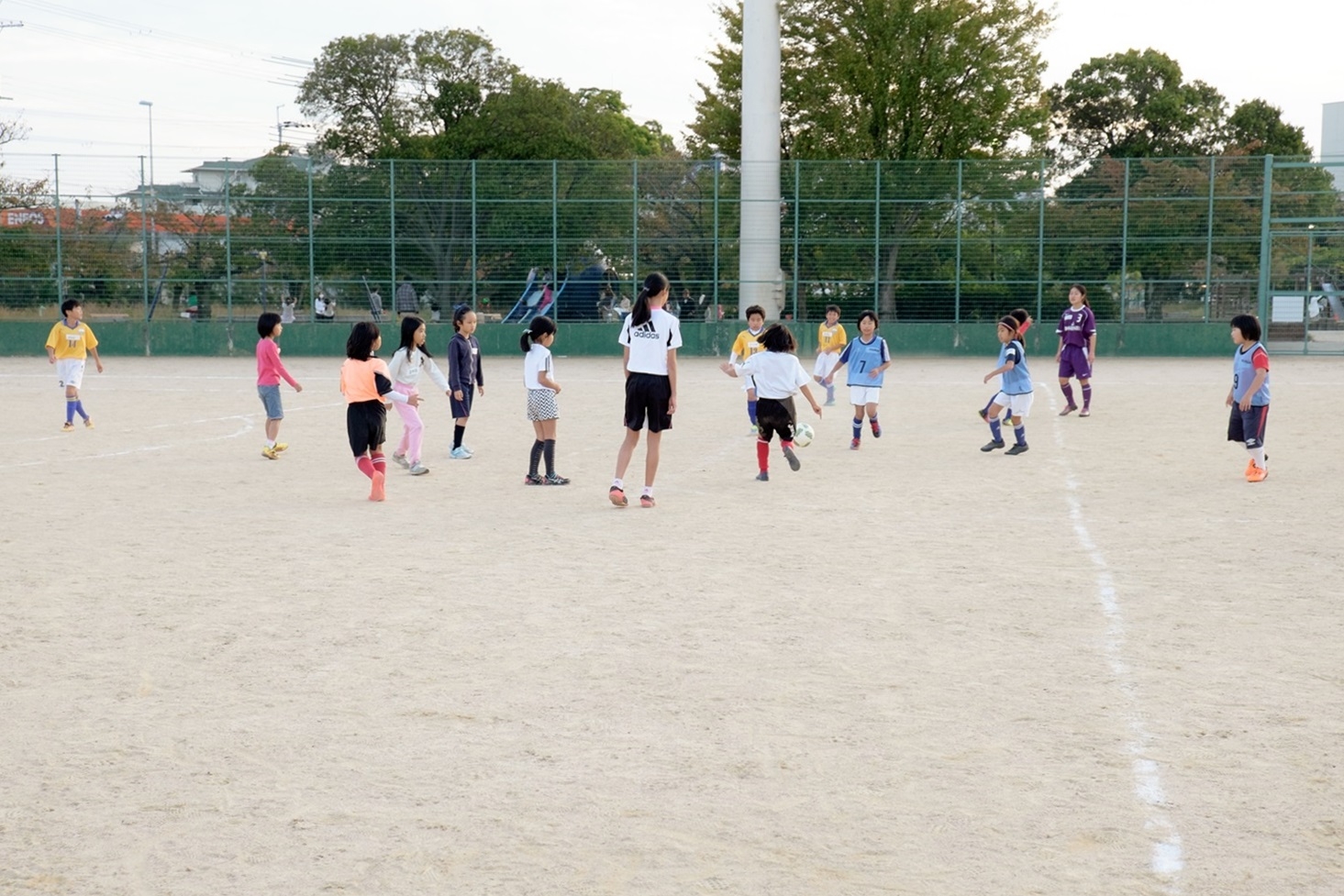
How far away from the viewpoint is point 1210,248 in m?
31.0

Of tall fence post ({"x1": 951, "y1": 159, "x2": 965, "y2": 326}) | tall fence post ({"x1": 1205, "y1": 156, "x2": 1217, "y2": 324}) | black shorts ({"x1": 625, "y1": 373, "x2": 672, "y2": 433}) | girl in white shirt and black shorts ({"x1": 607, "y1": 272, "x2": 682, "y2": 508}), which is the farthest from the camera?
tall fence post ({"x1": 951, "y1": 159, "x2": 965, "y2": 326})

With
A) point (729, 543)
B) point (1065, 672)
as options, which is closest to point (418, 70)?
point (729, 543)

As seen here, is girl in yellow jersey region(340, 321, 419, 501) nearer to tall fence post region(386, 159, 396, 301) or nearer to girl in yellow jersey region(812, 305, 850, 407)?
girl in yellow jersey region(812, 305, 850, 407)

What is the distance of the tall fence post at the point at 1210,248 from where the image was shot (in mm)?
30812

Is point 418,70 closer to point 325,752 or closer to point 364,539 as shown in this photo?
point 364,539

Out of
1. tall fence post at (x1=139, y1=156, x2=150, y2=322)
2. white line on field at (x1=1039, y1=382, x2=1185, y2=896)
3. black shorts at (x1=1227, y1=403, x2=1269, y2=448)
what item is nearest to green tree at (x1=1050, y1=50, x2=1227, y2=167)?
tall fence post at (x1=139, y1=156, x2=150, y2=322)

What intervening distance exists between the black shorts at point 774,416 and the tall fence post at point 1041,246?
20333 mm

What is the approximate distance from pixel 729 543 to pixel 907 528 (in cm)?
137

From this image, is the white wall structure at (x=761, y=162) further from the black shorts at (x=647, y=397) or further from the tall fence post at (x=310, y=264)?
the black shorts at (x=647, y=397)

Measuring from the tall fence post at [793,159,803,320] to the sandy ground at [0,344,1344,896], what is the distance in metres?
19.9

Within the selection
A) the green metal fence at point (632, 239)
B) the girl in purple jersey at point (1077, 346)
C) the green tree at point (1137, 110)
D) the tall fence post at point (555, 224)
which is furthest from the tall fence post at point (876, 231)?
the green tree at point (1137, 110)

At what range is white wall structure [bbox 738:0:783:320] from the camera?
31.7 meters

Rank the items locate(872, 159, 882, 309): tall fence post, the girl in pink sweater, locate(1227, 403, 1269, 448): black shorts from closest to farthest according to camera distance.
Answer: locate(1227, 403, 1269, 448): black shorts, the girl in pink sweater, locate(872, 159, 882, 309): tall fence post

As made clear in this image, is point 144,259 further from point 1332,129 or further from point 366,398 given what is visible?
point 1332,129
